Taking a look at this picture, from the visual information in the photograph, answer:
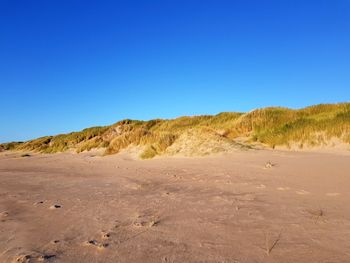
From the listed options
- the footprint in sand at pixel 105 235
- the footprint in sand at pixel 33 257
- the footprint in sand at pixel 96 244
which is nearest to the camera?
the footprint in sand at pixel 33 257

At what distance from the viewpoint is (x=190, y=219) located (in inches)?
142

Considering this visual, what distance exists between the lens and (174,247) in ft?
9.09

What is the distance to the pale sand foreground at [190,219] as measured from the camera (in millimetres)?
2629

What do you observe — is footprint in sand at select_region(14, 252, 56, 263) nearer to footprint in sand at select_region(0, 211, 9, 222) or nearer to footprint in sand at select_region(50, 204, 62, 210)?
footprint in sand at select_region(0, 211, 9, 222)

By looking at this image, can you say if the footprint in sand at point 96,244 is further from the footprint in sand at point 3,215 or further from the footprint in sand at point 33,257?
the footprint in sand at point 3,215

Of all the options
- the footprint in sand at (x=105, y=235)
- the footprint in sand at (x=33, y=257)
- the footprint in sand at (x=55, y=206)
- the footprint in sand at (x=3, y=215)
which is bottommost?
the footprint in sand at (x=33, y=257)

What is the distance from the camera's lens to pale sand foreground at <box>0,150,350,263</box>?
263 centimetres

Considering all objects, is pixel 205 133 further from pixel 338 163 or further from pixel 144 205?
pixel 144 205

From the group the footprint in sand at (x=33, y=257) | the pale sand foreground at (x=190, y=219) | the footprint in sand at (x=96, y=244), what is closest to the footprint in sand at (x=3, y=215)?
the pale sand foreground at (x=190, y=219)

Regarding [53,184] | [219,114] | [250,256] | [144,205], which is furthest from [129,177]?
[219,114]

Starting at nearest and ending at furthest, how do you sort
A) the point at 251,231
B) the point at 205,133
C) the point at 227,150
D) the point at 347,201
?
the point at 251,231
the point at 347,201
the point at 227,150
the point at 205,133

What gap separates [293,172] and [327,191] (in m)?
1.68

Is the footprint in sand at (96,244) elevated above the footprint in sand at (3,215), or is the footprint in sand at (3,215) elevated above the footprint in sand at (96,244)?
the footprint in sand at (3,215)

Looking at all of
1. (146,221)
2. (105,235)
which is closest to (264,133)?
(146,221)
